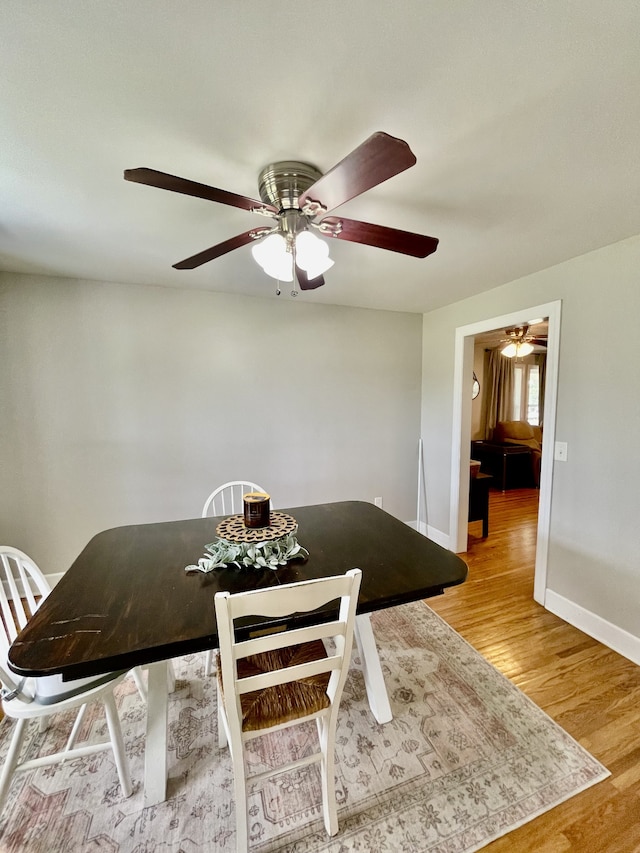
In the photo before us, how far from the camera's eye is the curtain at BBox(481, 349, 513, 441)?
5961mm

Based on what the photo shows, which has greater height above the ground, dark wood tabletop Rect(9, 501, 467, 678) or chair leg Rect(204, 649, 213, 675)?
dark wood tabletop Rect(9, 501, 467, 678)

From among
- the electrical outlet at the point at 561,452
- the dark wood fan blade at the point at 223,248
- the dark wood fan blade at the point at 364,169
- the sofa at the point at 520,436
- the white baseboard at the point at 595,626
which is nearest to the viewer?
the dark wood fan blade at the point at 364,169

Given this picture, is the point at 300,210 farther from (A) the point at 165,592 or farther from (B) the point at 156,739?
(B) the point at 156,739

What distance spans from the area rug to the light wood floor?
2.2 inches

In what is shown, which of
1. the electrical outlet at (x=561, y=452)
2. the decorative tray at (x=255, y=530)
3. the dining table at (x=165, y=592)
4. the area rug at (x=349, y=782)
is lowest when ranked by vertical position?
the area rug at (x=349, y=782)

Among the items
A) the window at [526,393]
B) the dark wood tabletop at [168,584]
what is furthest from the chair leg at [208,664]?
the window at [526,393]

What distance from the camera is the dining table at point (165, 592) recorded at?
37.5 inches

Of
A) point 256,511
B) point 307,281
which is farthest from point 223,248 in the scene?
point 256,511

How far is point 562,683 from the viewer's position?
5.83ft

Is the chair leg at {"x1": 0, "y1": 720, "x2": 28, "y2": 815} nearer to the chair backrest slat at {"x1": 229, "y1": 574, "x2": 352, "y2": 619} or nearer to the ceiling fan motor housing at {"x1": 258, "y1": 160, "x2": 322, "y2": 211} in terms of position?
the chair backrest slat at {"x1": 229, "y1": 574, "x2": 352, "y2": 619}

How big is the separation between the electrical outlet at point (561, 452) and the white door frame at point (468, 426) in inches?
1.2

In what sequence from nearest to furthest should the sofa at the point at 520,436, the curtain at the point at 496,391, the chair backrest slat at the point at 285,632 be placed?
the chair backrest slat at the point at 285,632 → the sofa at the point at 520,436 → the curtain at the point at 496,391

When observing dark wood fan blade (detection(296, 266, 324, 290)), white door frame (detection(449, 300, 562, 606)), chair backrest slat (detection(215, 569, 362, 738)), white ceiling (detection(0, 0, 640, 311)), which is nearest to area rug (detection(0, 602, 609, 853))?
chair backrest slat (detection(215, 569, 362, 738))

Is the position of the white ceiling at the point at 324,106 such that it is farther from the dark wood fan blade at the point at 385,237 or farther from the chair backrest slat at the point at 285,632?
the chair backrest slat at the point at 285,632
